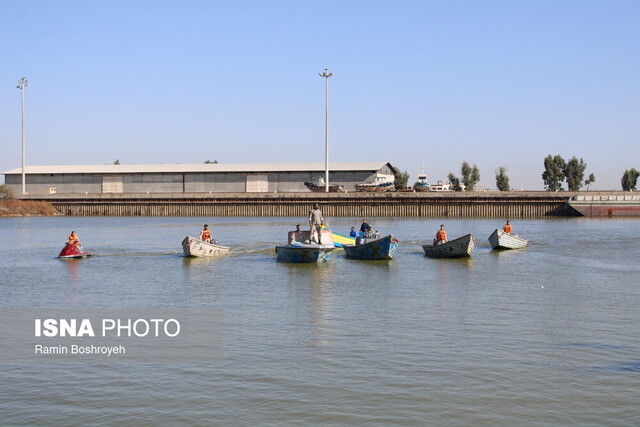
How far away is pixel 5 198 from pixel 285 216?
138ft

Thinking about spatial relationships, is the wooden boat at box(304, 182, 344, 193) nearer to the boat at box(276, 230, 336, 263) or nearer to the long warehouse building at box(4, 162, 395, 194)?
the long warehouse building at box(4, 162, 395, 194)

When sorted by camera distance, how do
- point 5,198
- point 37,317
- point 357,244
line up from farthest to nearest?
point 5,198 → point 357,244 → point 37,317

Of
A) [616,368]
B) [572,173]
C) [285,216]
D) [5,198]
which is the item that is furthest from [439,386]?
[572,173]

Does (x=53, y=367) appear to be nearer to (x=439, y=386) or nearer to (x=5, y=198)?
(x=439, y=386)

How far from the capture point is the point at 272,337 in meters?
19.1

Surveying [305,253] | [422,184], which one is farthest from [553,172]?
[305,253]

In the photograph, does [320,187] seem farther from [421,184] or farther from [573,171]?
[573,171]

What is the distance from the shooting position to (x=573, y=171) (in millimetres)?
164625

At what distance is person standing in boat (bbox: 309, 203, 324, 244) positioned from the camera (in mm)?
36688

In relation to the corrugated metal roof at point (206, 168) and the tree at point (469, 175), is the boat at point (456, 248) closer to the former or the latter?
the corrugated metal roof at point (206, 168)

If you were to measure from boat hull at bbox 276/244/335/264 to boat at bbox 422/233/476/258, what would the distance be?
7.50 m

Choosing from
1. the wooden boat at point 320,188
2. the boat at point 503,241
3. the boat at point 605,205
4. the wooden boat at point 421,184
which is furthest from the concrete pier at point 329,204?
the boat at point 503,241

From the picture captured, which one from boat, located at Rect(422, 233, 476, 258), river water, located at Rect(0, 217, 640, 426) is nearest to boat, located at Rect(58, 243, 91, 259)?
river water, located at Rect(0, 217, 640, 426)

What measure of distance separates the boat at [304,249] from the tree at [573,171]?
452ft
